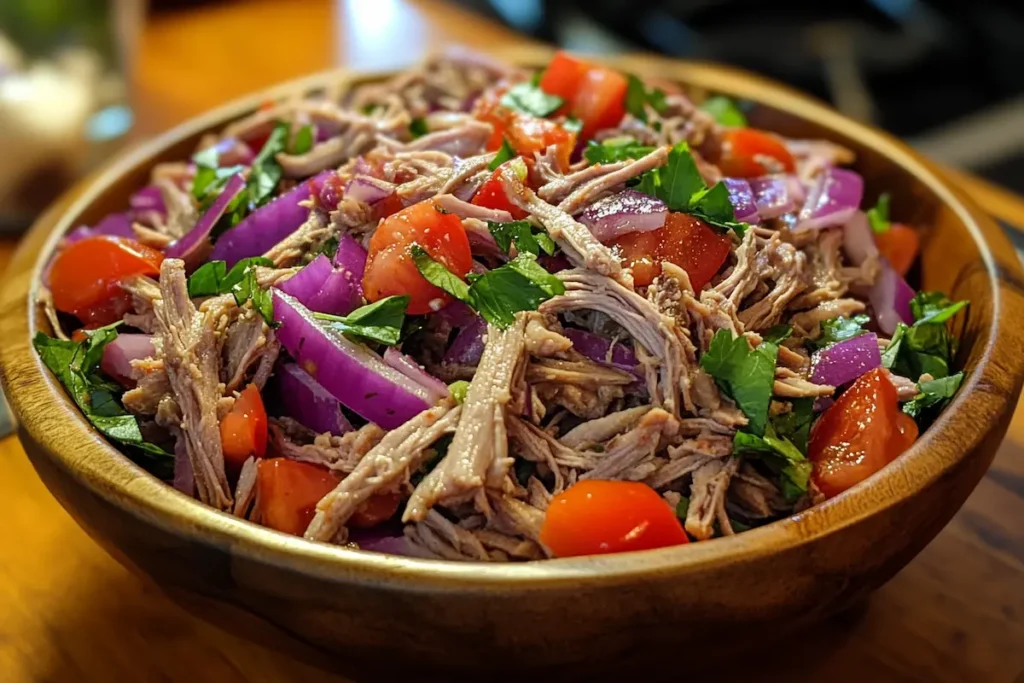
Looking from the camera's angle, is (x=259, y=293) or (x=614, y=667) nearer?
(x=614, y=667)

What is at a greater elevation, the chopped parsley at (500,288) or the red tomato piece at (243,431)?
the chopped parsley at (500,288)

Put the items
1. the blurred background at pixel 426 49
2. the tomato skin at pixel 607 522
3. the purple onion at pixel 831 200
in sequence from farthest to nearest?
the blurred background at pixel 426 49 → the purple onion at pixel 831 200 → the tomato skin at pixel 607 522

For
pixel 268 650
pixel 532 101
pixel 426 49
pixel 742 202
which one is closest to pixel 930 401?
pixel 742 202

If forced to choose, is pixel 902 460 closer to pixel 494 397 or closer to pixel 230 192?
pixel 494 397

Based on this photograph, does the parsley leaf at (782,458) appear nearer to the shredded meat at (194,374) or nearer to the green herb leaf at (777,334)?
the green herb leaf at (777,334)

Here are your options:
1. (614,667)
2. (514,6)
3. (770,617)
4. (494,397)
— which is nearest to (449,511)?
(494,397)

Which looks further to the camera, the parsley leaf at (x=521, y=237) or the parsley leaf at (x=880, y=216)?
the parsley leaf at (x=880, y=216)

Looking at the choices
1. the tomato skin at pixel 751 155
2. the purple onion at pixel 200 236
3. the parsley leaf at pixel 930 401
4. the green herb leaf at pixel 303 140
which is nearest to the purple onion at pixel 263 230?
the purple onion at pixel 200 236

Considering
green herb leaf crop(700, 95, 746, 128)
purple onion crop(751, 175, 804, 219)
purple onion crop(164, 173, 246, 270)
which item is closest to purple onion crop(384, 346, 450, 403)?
purple onion crop(164, 173, 246, 270)
